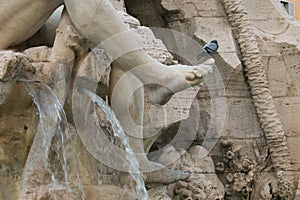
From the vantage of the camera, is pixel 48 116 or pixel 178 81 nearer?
pixel 48 116

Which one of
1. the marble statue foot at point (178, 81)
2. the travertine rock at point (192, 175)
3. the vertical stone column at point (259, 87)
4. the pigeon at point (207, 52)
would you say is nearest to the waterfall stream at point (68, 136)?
the marble statue foot at point (178, 81)

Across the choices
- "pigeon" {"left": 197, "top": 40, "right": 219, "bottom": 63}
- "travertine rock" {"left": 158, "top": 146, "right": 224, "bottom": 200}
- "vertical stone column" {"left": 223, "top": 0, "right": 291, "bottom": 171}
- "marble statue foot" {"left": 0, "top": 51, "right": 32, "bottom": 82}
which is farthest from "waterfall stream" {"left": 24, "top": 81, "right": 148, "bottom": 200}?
"vertical stone column" {"left": 223, "top": 0, "right": 291, "bottom": 171}

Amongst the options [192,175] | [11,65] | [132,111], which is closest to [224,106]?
[192,175]

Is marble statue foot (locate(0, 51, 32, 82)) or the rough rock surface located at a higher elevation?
marble statue foot (locate(0, 51, 32, 82))

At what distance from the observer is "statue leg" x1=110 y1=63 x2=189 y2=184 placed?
3053 millimetres

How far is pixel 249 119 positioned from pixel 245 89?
0.20 metres

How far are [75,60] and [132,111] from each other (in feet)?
1.23

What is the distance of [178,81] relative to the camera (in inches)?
116

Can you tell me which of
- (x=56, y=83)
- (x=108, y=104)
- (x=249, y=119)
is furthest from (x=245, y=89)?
(x=56, y=83)

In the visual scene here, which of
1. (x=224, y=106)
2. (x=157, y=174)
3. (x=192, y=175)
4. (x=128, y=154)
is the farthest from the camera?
(x=224, y=106)

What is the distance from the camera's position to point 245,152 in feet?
14.8

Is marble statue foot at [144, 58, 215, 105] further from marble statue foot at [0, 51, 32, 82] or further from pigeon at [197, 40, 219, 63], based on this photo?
marble statue foot at [0, 51, 32, 82]

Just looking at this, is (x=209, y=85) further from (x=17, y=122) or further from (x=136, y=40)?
(x=17, y=122)

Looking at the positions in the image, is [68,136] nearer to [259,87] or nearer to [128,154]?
[128,154]
